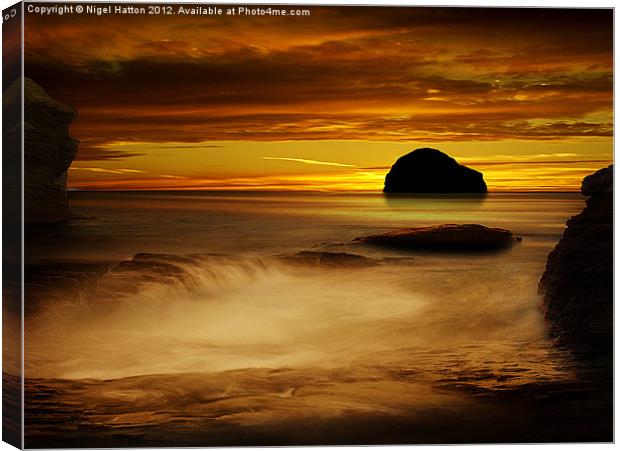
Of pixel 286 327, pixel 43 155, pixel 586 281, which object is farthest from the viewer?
pixel 586 281

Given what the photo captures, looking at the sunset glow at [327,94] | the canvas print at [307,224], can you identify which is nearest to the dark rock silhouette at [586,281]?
the canvas print at [307,224]

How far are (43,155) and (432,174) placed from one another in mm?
2127

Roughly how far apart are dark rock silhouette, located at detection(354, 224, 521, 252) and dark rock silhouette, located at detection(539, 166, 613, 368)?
12.3 inches

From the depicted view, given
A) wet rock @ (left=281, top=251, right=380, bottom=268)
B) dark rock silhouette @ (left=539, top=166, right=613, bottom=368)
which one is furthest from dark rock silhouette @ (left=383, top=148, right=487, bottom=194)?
dark rock silhouette @ (left=539, top=166, right=613, bottom=368)

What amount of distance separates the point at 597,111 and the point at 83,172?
2.93 metres

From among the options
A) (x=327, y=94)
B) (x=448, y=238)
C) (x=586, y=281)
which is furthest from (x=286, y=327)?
(x=586, y=281)

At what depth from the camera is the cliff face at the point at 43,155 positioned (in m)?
5.56

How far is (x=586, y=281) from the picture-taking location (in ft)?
19.8

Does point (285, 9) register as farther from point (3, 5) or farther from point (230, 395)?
point (230, 395)

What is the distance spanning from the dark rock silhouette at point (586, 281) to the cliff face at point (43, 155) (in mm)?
2733

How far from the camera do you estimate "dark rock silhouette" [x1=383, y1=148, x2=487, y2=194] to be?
5902mm

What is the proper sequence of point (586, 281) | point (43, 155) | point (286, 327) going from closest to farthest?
point (43, 155) → point (286, 327) → point (586, 281)

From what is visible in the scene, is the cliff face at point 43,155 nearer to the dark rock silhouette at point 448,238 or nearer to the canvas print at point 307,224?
the canvas print at point 307,224

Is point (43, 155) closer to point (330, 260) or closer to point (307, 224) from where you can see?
point (307, 224)
